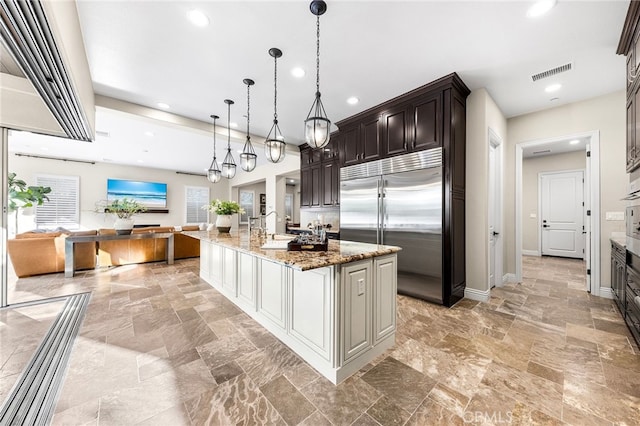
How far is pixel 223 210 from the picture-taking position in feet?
12.4

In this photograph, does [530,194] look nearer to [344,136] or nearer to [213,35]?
[344,136]

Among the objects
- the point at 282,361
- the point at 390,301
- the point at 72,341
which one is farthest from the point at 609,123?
the point at 72,341

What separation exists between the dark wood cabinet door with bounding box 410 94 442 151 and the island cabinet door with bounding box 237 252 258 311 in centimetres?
258

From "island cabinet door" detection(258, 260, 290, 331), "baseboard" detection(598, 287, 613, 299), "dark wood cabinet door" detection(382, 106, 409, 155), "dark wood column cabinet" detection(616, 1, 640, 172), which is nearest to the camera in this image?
"dark wood column cabinet" detection(616, 1, 640, 172)

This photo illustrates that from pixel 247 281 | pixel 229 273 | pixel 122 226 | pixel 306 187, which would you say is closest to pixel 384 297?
pixel 247 281

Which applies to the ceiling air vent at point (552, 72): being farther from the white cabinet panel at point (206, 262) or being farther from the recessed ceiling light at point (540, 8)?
the white cabinet panel at point (206, 262)

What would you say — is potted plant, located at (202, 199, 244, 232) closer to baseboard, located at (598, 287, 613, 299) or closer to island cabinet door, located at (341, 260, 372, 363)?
island cabinet door, located at (341, 260, 372, 363)

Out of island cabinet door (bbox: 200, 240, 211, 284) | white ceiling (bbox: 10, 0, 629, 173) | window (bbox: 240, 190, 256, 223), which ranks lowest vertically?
island cabinet door (bbox: 200, 240, 211, 284)

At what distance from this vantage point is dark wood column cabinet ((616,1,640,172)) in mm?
2000

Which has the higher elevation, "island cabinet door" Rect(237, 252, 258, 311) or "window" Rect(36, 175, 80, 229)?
"window" Rect(36, 175, 80, 229)

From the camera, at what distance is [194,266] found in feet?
17.2

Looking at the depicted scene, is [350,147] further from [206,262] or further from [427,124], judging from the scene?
[206,262]

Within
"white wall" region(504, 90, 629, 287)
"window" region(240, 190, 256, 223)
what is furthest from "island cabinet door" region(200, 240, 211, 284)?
"window" region(240, 190, 256, 223)

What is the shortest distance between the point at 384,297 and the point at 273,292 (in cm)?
103
